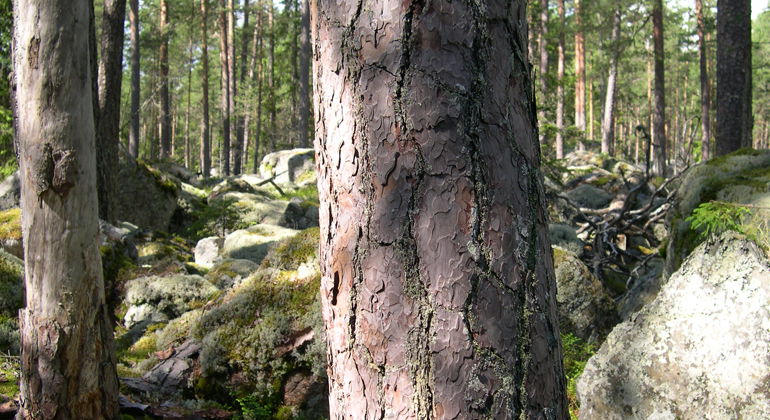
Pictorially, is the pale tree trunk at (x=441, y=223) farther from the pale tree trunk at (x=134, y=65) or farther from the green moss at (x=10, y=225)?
the pale tree trunk at (x=134, y=65)

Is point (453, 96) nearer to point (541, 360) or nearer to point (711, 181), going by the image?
point (541, 360)

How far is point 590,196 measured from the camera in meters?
13.7

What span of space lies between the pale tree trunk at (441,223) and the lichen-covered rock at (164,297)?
5.21 metres

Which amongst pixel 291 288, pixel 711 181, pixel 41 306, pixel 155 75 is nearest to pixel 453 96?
pixel 41 306

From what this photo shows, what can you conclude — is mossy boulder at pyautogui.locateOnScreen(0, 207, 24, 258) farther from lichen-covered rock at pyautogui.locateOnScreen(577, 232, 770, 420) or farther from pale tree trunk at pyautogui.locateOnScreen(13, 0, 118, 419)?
lichen-covered rock at pyautogui.locateOnScreen(577, 232, 770, 420)

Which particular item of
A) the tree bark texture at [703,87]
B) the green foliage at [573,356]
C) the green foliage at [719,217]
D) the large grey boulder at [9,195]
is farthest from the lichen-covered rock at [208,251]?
the tree bark texture at [703,87]

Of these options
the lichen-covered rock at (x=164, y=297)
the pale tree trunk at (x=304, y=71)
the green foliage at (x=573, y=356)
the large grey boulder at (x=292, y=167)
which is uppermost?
the pale tree trunk at (x=304, y=71)

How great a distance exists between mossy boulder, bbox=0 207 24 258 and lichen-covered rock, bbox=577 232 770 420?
645cm

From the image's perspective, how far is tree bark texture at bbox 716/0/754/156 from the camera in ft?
34.0

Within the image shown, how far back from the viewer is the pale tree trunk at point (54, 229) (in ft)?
12.0

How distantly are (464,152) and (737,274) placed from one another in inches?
88.3

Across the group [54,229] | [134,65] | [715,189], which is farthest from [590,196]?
[134,65]

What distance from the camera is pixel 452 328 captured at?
4.71 ft

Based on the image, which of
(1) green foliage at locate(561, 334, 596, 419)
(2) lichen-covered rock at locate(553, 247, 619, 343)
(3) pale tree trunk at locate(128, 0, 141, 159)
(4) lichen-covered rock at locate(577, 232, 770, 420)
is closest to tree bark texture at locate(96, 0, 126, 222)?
(2) lichen-covered rock at locate(553, 247, 619, 343)
